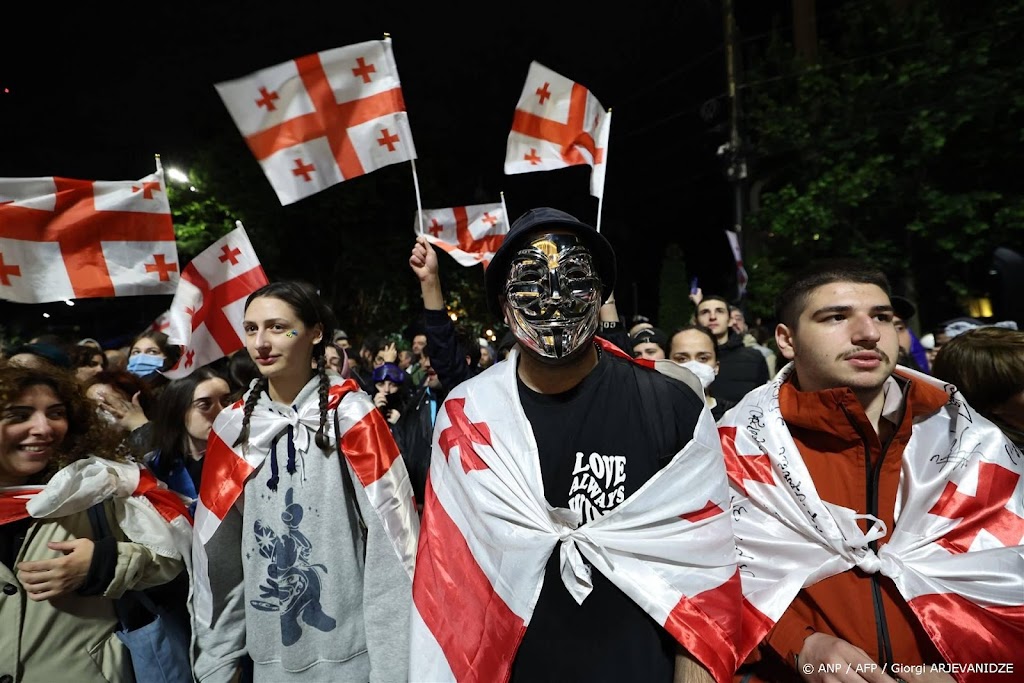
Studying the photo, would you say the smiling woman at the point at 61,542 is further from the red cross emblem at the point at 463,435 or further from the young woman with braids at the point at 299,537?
the red cross emblem at the point at 463,435

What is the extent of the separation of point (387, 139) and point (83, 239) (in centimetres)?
206

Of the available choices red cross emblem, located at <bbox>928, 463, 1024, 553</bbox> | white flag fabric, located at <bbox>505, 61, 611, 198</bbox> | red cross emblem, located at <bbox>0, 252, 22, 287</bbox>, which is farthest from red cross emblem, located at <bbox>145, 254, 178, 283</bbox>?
red cross emblem, located at <bbox>928, 463, 1024, 553</bbox>

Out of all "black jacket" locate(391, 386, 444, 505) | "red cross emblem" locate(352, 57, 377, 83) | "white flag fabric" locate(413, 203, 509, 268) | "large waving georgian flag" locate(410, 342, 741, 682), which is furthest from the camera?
"white flag fabric" locate(413, 203, 509, 268)

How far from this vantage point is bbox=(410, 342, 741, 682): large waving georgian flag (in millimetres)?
1754

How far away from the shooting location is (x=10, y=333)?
12.4 metres

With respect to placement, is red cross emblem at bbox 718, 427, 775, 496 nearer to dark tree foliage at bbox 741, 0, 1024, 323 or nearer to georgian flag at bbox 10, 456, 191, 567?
georgian flag at bbox 10, 456, 191, 567

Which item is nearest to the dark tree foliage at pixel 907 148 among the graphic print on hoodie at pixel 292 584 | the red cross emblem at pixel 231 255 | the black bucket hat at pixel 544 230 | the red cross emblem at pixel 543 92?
Result: the red cross emblem at pixel 543 92

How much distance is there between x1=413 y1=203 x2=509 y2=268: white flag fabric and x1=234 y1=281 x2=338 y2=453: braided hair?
358 cm

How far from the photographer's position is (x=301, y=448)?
262cm

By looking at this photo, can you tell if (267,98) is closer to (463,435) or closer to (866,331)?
(463,435)

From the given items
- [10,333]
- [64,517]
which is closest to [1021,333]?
[64,517]

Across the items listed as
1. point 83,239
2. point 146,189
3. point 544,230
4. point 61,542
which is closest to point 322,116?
point 146,189

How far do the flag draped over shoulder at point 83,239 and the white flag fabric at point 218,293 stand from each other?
228 millimetres

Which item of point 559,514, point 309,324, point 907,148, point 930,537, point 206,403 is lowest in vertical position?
point 930,537
